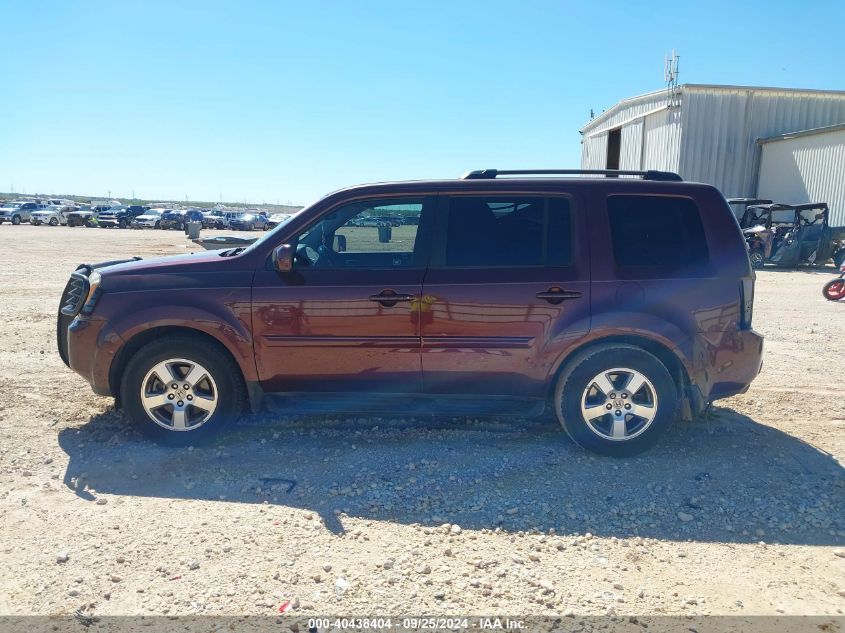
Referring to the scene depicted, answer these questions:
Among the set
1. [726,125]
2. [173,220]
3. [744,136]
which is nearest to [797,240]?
[744,136]

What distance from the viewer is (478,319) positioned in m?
4.38

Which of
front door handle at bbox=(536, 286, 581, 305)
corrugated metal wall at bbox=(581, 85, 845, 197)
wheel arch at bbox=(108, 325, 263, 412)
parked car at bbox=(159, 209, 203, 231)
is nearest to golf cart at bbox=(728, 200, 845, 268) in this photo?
corrugated metal wall at bbox=(581, 85, 845, 197)

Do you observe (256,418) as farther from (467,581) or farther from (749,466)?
(749,466)

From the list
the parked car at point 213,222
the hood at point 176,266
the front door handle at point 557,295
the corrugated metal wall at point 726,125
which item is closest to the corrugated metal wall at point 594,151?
the corrugated metal wall at point 726,125

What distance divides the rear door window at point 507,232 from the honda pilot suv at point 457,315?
0.04ft

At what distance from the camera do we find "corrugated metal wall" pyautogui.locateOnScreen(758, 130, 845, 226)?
786 inches

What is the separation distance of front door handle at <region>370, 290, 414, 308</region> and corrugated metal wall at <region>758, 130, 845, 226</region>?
2039cm

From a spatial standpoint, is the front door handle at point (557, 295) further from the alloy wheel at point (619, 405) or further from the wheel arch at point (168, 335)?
the wheel arch at point (168, 335)

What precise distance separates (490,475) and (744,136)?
22564 millimetres

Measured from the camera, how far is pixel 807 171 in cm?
2102

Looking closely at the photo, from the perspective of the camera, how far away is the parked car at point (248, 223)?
54869 millimetres

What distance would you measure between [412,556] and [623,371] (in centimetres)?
199


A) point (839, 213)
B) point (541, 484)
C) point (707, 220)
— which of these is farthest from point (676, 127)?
point (541, 484)

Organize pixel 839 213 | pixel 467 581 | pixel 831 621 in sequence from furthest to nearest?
pixel 839 213 < pixel 467 581 < pixel 831 621
